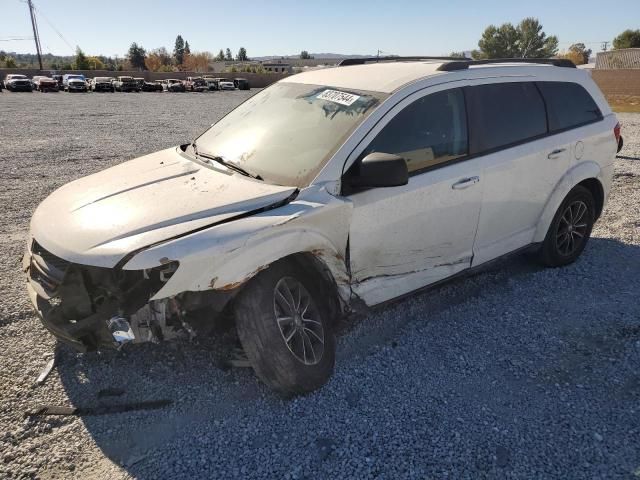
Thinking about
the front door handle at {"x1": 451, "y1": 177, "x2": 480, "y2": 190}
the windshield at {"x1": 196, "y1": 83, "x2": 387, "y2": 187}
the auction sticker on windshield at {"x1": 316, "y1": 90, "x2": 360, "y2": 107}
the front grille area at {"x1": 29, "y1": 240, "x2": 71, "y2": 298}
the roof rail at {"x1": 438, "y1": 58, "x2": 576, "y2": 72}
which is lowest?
the front grille area at {"x1": 29, "y1": 240, "x2": 71, "y2": 298}

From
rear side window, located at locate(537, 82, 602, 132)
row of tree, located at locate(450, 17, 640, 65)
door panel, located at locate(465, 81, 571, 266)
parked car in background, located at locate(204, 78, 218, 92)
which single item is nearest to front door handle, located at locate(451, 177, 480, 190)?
door panel, located at locate(465, 81, 571, 266)

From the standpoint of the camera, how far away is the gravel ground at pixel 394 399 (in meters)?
2.57

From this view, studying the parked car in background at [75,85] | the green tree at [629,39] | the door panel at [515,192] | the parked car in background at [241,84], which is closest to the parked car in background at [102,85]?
the parked car in background at [75,85]

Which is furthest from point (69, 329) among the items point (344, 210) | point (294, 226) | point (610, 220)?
point (610, 220)

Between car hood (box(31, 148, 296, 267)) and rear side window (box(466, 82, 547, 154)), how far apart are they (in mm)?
1647

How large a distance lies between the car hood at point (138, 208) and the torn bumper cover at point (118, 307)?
0.39 feet

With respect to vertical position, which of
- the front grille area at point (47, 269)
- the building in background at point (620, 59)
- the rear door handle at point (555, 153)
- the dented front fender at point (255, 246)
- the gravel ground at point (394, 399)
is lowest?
the gravel ground at point (394, 399)

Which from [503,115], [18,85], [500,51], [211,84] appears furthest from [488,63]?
[500,51]

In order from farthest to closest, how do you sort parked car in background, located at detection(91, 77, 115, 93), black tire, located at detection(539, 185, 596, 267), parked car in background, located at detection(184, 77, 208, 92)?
parked car in background, located at detection(184, 77, 208, 92) → parked car in background, located at detection(91, 77, 115, 93) → black tire, located at detection(539, 185, 596, 267)

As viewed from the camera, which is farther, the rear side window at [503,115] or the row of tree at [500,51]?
the row of tree at [500,51]

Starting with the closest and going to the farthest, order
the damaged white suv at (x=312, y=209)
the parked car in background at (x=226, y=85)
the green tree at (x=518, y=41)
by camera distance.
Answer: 1. the damaged white suv at (x=312, y=209)
2. the parked car in background at (x=226, y=85)
3. the green tree at (x=518, y=41)

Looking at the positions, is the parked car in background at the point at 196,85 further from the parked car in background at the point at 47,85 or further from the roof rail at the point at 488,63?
the roof rail at the point at 488,63

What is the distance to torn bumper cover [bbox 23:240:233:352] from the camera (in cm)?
257

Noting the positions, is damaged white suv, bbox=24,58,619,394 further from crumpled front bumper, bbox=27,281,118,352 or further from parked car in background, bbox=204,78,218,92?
parked car in background, bbox=204,78,218,92
